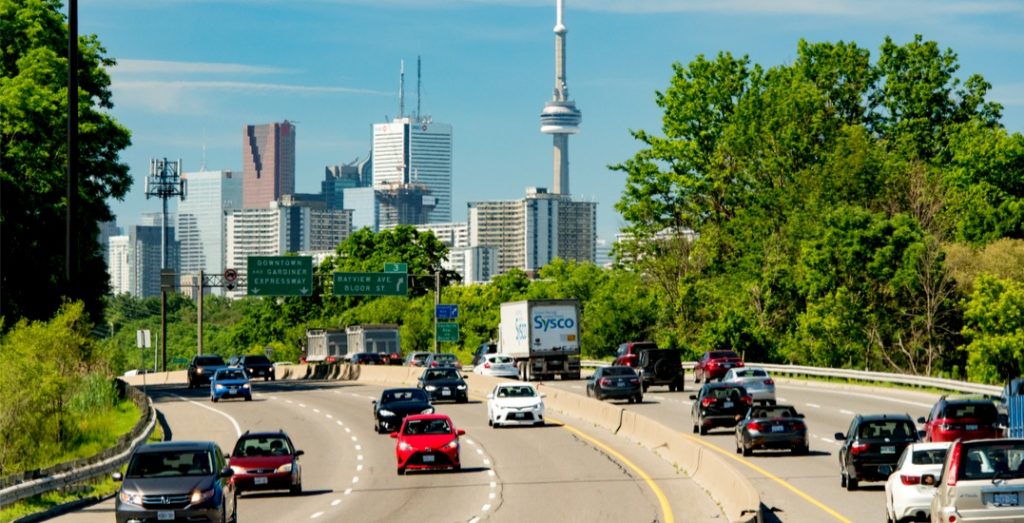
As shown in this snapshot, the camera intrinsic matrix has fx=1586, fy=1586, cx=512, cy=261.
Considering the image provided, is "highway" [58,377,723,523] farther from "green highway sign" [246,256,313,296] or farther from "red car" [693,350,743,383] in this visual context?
"green highway sign" [246,256,313,296]

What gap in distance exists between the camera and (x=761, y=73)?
11462 centimetres

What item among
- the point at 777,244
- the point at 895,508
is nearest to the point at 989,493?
the point at 895,508

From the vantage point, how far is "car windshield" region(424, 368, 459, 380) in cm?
6569

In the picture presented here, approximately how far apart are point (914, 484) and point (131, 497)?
1260 centimetres

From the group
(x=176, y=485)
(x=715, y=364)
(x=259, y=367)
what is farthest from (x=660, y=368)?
(x=176, y=485)

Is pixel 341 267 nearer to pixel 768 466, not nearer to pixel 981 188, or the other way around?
pixel 981 188

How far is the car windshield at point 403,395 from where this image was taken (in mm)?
51406

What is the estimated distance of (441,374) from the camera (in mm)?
66125

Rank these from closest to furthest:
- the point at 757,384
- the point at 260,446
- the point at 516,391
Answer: the point at 260,446 < the point at 516,391 < the point at 757,384

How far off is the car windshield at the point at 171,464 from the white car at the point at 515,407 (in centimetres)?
2600

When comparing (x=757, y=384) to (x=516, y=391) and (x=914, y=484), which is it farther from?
(x=914, y=484)

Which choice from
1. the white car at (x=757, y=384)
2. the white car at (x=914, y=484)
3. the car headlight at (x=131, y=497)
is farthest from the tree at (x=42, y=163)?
the white car at (x=914, y=484)

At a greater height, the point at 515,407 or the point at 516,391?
the point at 516,391

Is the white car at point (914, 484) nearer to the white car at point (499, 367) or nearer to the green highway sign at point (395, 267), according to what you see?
the white car at point (499, 367)
